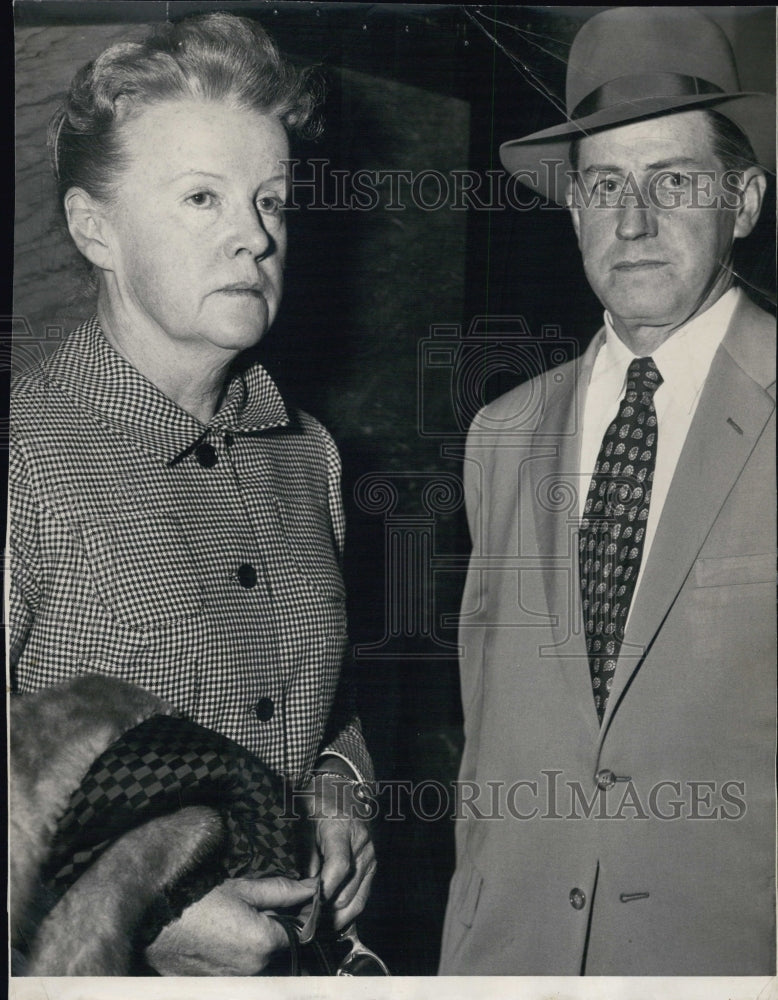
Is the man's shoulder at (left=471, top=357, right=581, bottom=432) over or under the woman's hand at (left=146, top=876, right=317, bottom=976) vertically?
over

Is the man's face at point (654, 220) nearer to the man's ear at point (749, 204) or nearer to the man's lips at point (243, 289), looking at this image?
the man's ear at point (749, 204)

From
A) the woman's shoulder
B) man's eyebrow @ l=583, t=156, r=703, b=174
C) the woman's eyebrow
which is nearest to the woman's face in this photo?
the woman's eyebrow

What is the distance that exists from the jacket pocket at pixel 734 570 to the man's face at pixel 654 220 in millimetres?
433

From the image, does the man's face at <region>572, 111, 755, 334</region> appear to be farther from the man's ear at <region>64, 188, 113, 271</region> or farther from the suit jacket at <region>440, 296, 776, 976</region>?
the man's ear at <region>64, 188, 113, 271</region>

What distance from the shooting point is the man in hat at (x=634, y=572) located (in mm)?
2014

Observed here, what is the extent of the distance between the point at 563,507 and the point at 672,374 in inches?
12.3

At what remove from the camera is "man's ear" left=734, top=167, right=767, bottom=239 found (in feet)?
6.78

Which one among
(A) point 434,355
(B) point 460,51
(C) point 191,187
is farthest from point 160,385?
(B) point 460,51

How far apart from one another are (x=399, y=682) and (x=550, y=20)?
4.13 ft

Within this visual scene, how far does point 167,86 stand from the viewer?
76.2 inches

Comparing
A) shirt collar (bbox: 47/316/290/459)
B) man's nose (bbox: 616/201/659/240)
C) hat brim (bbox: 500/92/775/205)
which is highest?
hat brim (bbox: 500/92/775/205)

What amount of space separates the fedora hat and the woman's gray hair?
0.43 m

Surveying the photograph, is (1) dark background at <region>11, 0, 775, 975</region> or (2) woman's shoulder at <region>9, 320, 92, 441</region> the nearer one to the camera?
(2) woman's shoulder at <region>9, 320, 92, 441</region>

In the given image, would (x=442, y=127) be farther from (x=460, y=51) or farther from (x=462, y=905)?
(x=462, y=905)
